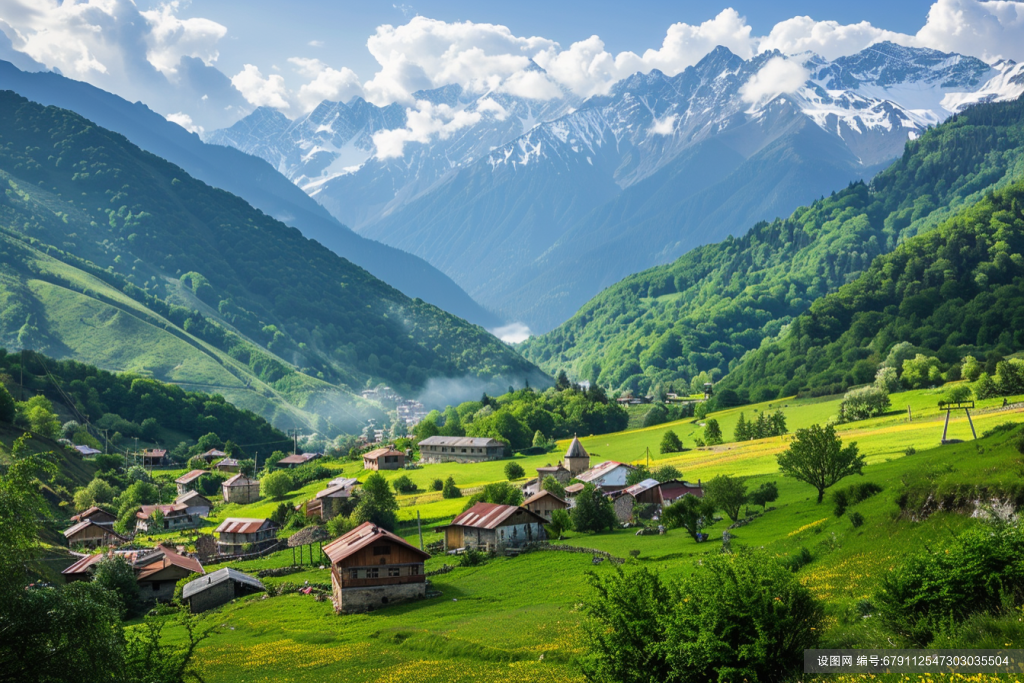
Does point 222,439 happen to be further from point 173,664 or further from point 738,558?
point 738,558

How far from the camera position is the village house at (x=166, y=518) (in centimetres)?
9725

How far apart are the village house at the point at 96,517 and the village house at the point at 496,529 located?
5292 cm

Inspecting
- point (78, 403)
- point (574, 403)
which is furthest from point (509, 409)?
point (78, 403)

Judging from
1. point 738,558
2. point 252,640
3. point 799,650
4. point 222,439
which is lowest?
point 252,640

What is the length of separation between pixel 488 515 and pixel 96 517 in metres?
58.6

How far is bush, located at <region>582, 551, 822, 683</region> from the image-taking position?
1990cm

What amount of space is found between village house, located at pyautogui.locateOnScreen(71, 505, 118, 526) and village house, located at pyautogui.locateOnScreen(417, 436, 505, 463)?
5252cm

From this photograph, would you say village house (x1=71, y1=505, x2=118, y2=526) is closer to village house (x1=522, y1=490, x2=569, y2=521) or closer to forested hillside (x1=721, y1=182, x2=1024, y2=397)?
village house (x1=522, y1=490, x2=569, y2=521)

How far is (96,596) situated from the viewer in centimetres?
2278

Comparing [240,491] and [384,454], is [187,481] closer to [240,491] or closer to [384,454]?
[240,491]

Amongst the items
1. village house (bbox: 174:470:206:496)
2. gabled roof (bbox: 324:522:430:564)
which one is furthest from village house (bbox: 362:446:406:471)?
gabled roof (bbox: 324:522:430:564)

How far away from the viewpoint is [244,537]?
84125 mm

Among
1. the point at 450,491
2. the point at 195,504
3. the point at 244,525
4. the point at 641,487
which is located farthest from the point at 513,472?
the point at 195,504

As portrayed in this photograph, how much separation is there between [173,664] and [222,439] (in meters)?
152
